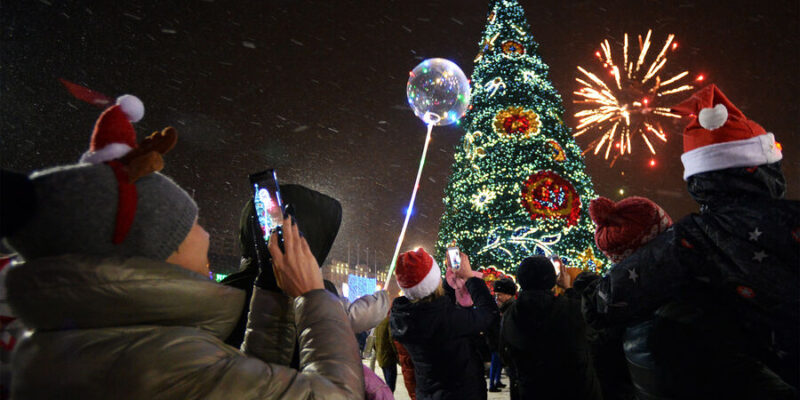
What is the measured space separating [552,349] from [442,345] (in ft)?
2.63

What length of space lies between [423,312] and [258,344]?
204 centimetres

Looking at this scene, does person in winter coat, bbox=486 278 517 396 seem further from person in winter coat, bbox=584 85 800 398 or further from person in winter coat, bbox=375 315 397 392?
person in winter coat, bbox=584 85 800 398

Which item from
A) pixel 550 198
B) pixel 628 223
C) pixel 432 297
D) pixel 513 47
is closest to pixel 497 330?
pixel 432 297

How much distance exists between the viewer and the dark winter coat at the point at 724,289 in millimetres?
1545

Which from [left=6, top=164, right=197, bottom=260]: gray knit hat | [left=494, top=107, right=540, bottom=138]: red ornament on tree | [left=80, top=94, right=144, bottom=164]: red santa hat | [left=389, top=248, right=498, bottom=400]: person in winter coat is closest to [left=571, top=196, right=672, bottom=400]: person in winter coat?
[left=389, top=248, right=498, bottom=400]: person in winter coat

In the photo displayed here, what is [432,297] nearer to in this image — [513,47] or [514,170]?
[514,170]

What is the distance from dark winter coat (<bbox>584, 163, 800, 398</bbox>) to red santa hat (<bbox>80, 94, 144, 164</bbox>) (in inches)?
74.7

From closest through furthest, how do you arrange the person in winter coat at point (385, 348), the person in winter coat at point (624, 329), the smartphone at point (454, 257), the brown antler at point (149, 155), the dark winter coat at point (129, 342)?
the dark winter coat at point (129, 342)
the brown antler at point (149, 155)
the person in winter coat at point (624, 329)
the smartphone at point (454, 257)
the person in winter coat at point (385, 348)

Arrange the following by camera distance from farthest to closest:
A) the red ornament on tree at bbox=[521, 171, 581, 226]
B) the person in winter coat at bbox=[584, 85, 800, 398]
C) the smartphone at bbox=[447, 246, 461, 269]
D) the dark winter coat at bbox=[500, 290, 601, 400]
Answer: the red ornament on tree at bbox=[521, 171, 581, 226] → the smartphone at bbox=[447, 246, 461, 269] → the dark winter coat at bbox=[500, 290, 601, 400] → the person in winter coat at bbox=[584, 85, 800, 398]

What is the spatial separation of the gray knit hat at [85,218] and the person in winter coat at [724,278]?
1.75 m

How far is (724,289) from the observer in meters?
1.66

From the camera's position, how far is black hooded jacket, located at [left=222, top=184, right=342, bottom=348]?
5.26 feet

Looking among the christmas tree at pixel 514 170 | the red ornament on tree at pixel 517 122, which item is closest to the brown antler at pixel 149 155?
the christmas tree at pixel 514 170

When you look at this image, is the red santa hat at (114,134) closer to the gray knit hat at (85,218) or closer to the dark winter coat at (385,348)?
the gray knit hat at (85,218)
